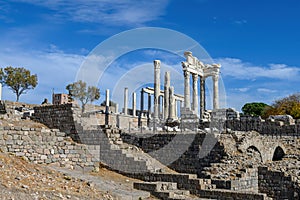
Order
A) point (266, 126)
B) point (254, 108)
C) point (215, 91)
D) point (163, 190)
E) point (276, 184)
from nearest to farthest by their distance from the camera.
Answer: point (163, 190)
point (276, 184)
point (266, 126)
point (215, 91)
point (254, 108)

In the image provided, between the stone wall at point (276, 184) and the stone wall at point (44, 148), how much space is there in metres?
7.48

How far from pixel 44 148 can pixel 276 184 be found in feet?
33.3

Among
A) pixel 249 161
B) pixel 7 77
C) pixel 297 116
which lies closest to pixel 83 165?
pixel 249 161

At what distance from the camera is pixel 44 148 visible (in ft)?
52.2

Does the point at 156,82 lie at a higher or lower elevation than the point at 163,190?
higher

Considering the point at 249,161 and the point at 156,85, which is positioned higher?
the point at 156,85

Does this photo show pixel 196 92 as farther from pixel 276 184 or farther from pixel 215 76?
pixel 276 184

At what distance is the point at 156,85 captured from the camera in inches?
1672

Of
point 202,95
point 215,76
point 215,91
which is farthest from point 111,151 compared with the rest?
point 215,91

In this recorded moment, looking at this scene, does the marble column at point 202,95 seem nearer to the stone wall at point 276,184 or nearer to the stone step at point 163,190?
the stone wall at point 276,184

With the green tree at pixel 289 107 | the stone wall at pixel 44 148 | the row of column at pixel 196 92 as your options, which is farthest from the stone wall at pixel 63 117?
the green tree at pixel 289 107

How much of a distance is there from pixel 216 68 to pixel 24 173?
36.9m

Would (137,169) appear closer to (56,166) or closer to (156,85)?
(56,166)

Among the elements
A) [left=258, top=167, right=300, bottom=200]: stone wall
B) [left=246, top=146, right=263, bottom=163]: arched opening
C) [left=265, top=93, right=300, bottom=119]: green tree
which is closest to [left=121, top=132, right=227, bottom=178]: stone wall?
[left=246, top=146, right=263, bottom=163]: arched opening
